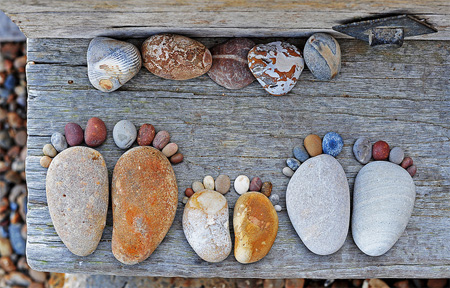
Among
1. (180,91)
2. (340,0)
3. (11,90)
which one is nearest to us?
(340,0)

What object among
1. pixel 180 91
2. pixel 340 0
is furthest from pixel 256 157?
pixel 340 0

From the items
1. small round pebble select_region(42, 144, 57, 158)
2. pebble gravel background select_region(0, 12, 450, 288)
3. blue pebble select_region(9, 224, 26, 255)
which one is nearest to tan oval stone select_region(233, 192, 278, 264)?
small round pebble select_region(42, 144, 57, 158)

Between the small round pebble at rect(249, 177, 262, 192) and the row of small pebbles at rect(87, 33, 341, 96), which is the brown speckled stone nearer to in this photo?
the row of small pebbles at rect(87, 33, 341, 96)

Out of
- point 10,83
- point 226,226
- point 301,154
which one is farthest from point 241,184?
Result: point 10,83

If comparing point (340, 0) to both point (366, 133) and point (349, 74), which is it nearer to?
Result: point (349, 74)

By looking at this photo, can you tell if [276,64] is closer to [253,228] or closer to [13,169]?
[253,228]
